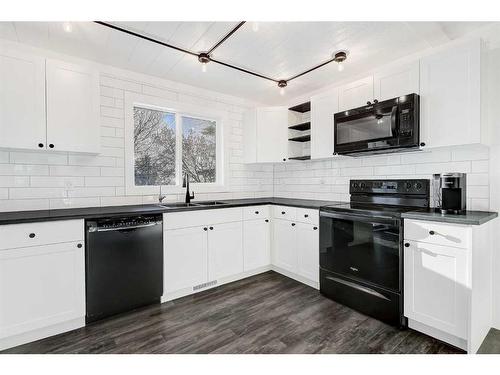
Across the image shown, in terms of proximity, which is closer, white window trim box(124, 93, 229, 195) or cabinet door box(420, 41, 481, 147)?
cabinet door box(420, 41, 481, 147)

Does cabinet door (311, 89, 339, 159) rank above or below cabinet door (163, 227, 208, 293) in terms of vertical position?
above

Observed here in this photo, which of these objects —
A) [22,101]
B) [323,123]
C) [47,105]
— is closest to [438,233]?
[323,123]

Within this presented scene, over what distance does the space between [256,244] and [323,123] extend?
5.71 feet

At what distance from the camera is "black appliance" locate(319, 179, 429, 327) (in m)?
2.11

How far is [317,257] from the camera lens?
9.28 ft

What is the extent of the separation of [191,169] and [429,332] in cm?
305

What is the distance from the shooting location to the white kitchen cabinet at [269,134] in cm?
368

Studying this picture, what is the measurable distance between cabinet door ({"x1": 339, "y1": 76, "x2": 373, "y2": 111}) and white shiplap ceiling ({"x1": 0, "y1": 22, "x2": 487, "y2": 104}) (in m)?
0.22

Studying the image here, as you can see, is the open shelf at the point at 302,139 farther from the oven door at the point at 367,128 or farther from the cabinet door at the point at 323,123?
the oven door at the point at 367,128

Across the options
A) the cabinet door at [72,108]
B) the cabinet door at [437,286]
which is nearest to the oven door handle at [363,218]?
the cabinet door at [437,286]

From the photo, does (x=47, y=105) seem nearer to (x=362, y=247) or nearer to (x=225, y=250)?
(x=225, y=250)

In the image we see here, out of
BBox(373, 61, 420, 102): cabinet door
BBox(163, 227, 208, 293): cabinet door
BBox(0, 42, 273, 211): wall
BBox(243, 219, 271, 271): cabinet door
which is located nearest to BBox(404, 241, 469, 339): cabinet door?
BBox(373, 61, 420, 102): cabinet door

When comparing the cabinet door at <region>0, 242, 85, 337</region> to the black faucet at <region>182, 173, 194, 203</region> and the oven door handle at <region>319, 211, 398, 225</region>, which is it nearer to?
the black faucet at <region>182, 173, 194, 203</region>

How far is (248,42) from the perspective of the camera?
2.32 metres
